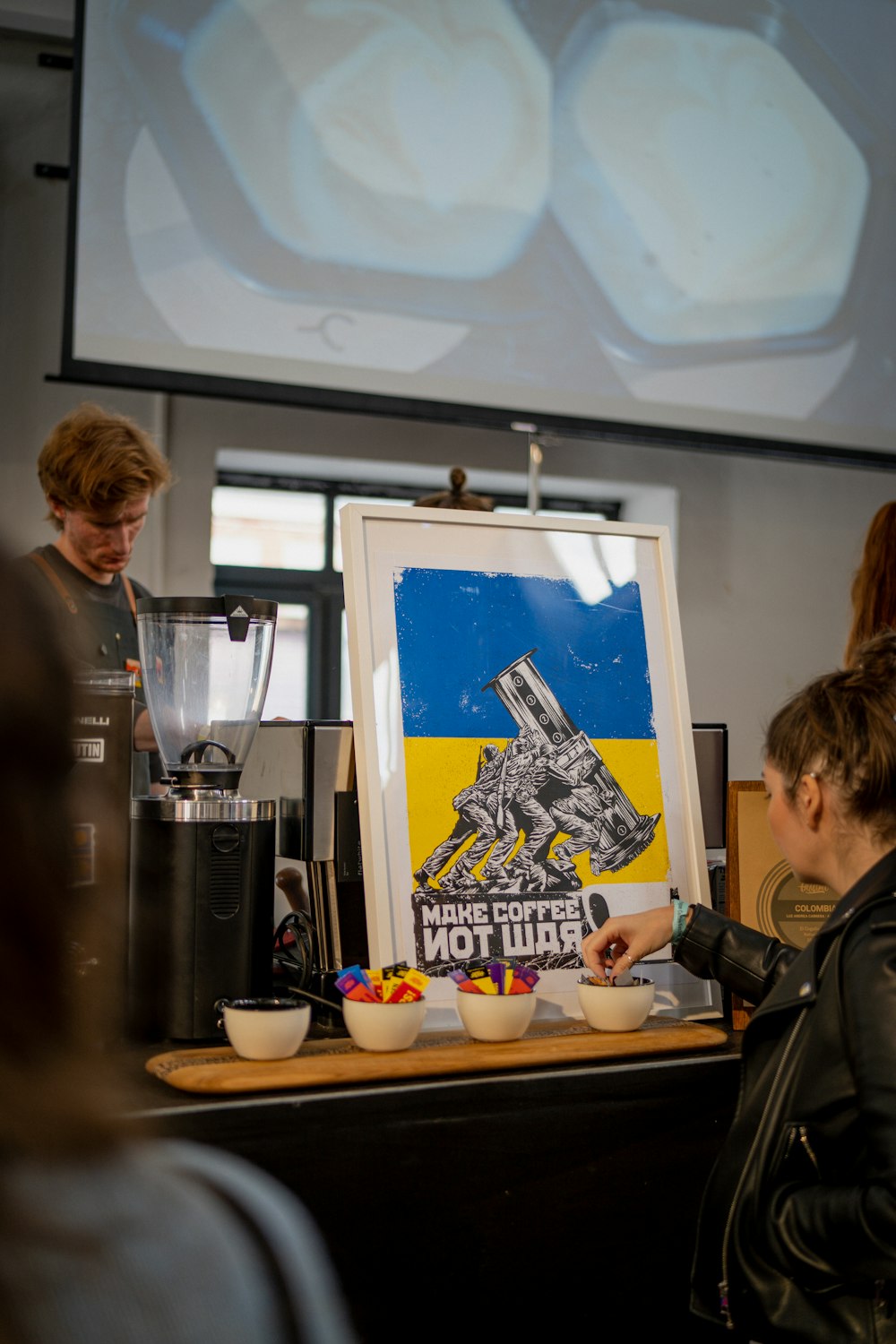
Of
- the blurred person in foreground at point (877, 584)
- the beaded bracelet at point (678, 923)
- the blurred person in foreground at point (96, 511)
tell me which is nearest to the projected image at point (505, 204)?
the blurred person in foreground at point (96, 511)

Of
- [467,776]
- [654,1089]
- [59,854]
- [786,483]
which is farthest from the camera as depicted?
[786,483]

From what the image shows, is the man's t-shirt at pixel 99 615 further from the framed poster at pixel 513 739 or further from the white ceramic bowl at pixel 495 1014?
the white ceramic bowl at pixel 495 1014

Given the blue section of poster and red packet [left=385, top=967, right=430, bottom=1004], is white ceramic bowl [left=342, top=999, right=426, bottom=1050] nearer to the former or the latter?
red packet [left=385, top=967, right=430, bottom=1004]

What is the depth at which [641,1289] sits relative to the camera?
121cm

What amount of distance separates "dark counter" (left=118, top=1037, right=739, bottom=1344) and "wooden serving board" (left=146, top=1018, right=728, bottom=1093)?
11mm

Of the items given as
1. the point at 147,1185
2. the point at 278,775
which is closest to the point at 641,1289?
the point at 278,775

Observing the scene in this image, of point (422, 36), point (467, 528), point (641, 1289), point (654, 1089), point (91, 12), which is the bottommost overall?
point (641, 1289)

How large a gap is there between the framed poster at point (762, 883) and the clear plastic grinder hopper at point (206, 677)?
0.54m

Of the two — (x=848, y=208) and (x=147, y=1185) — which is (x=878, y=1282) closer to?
(x=147, y=1185)

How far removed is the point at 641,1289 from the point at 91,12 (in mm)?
3019

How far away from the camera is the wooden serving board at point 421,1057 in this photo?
1.04 metres

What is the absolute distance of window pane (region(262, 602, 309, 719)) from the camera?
483 centimetres

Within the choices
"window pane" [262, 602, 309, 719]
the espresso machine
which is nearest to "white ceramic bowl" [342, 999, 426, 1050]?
the espresso machine

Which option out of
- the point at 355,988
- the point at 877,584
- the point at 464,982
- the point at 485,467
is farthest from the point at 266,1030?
the point at 485,467
